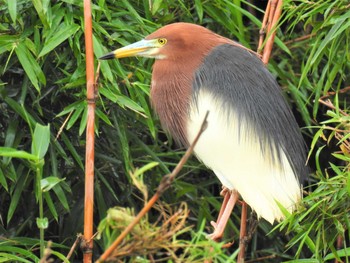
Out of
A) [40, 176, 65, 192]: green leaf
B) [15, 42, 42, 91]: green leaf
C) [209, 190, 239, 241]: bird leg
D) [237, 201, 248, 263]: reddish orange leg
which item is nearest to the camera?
[40, 176, 65, 192]: green leaf

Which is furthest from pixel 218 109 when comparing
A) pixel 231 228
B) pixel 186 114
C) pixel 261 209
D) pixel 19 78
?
pixel 231 228

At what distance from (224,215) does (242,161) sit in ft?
0.47

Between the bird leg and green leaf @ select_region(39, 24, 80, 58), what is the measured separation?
483 millimetres

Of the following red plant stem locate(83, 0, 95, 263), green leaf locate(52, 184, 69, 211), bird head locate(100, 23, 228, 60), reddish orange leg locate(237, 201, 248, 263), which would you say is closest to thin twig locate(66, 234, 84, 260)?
red plant stem locate(83, 0, 95, 263)

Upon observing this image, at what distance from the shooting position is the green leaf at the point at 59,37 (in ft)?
6.40

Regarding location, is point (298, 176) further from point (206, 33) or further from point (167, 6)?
point (167, 6)

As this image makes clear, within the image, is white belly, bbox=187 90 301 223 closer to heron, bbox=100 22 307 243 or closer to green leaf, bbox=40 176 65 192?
heron, bbox=100 22 307 243

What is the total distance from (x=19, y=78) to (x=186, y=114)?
57cm

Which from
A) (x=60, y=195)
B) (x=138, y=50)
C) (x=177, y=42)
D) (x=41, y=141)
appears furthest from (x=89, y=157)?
(x=60, y=195)

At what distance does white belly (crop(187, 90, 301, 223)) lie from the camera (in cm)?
193

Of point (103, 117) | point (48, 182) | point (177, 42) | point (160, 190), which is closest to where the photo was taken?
point (160, 190)

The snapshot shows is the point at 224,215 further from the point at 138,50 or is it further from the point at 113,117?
the point at 113,117

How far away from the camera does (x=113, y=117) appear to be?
7.52ft

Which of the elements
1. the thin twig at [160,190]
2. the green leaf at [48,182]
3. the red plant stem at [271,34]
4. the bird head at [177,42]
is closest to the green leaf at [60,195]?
the bird head at [177,42]
